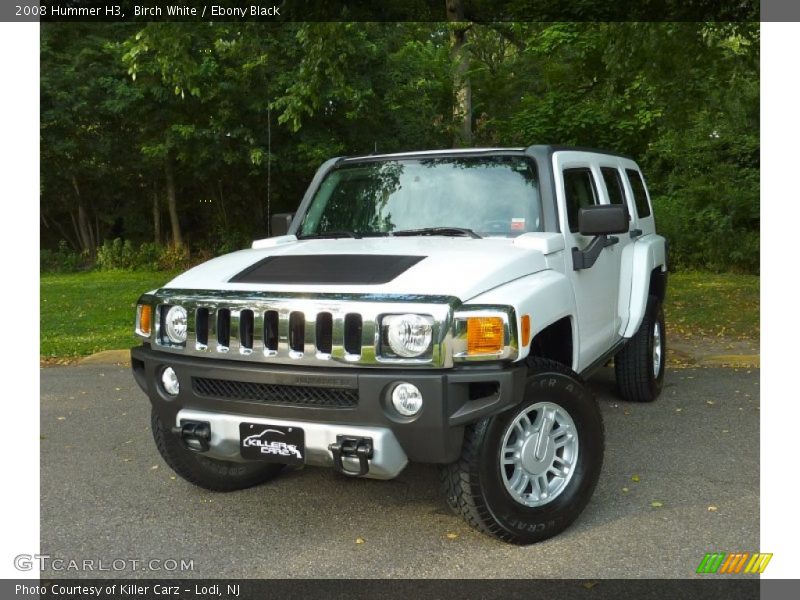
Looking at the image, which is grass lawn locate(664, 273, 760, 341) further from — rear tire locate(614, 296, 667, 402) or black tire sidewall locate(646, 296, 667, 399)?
rear tire locate(614, 296, 667, 402)

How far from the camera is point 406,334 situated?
3.57m

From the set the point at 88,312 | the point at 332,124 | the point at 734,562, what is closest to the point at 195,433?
the point at 734,562

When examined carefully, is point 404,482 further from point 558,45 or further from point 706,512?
point 558,45

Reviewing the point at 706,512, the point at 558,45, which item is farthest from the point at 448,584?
the point at 558,45

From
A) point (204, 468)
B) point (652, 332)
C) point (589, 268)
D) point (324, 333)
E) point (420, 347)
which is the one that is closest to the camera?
point (420, 347)

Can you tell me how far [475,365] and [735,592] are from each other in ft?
4.69

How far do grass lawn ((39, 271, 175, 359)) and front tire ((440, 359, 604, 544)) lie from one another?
23.6 ft

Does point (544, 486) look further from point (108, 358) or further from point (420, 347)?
point (108, 358)

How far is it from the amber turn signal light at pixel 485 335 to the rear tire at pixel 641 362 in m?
3.04

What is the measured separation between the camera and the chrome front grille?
11.7ft

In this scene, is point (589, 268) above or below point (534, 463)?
above

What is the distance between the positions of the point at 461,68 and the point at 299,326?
16.2 meters

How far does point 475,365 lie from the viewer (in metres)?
3.61

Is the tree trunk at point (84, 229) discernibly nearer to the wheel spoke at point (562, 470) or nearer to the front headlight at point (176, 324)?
the front headlight at point (176, 324)
